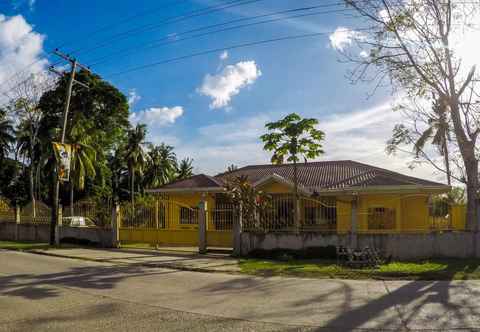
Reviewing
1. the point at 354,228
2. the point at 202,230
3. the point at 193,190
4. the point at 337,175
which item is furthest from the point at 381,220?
the point at 193,190

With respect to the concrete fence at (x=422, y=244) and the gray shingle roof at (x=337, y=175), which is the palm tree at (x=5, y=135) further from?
the concrete fence at (x=422, y=244)

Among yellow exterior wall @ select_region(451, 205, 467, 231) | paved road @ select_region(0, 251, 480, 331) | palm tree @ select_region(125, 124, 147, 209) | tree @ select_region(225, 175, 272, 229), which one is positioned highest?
palm tree @ select_region(125, 124, 147, 209)

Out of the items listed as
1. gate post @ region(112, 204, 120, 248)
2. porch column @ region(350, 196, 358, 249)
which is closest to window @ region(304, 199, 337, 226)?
porch column @ region(350, 196, 358, 249)

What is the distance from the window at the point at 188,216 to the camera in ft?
55.5

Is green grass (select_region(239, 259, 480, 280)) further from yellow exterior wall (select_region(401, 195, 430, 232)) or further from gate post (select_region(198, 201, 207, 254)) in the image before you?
yellow exterior wall (select_region(401, 195, 430, 232))

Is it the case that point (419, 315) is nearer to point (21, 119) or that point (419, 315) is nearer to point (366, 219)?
point (366, 219)

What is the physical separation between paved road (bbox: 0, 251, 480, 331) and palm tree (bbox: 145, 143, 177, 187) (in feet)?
139

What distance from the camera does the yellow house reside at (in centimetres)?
1529

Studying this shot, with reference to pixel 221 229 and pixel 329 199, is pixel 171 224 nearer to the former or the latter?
pixel 221 229

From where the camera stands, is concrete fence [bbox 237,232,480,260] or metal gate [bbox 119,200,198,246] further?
metal gate [bbox 119,200,198,246]

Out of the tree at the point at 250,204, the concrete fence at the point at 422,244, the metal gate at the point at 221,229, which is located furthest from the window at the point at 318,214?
the metal gate at the point at 221,229

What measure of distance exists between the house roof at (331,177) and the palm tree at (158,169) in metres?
26.2

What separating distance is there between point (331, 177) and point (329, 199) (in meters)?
5.93

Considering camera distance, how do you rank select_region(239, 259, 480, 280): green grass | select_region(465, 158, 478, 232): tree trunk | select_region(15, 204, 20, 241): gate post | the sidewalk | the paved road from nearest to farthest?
the paved road < select_region(239, 259, 480, 280): green grass < the sidewalk < select_region(465, 158, 478, 232): tree trunk < select_region(15, 204, 20, 241): gate post
